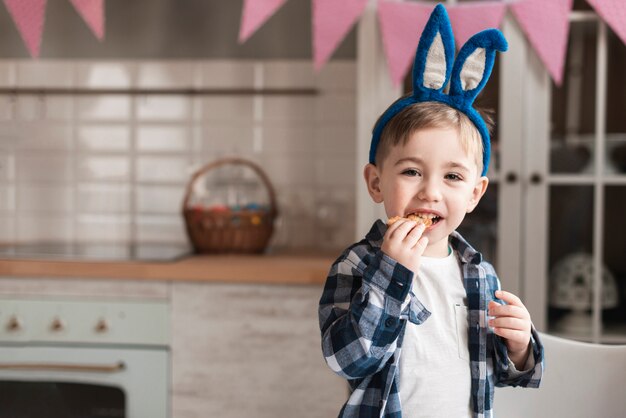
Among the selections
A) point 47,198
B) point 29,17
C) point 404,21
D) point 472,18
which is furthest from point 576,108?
point 47,198

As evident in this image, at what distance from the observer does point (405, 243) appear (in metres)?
0.93

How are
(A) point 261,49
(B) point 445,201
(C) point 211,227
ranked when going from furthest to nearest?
(A) point 261,49 → (C) point 211,227 → (B) point 445,201

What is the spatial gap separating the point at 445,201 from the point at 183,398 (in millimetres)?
1242

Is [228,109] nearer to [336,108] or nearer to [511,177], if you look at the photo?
[336,108]

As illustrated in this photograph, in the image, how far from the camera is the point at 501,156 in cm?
204

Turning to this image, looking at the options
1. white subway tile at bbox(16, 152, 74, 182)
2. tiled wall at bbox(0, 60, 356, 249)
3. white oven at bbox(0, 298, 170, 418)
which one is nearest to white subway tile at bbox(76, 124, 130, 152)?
tiled wall at bbox(0, 60, 356, 249)

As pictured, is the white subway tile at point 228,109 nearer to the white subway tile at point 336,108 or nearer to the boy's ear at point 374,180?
the white subway tile at point 336,108

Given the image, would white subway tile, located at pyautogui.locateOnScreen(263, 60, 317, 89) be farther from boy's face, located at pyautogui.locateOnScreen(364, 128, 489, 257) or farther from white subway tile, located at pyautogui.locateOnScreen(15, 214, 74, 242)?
boy's face, located at pyautogui.locateOnScreen(364, 128, 489, 257)

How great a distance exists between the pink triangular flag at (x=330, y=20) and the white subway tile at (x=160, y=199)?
0.81 meters

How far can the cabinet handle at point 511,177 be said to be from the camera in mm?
2025

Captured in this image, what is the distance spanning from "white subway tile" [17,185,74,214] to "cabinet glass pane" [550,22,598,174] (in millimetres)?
1574

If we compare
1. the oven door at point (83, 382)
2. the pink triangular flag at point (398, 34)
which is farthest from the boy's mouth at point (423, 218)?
the oven door at point (83, 382)

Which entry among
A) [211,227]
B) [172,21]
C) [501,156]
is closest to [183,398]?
[211,227]

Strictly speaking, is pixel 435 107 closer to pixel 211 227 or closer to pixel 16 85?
pixel 211 227
